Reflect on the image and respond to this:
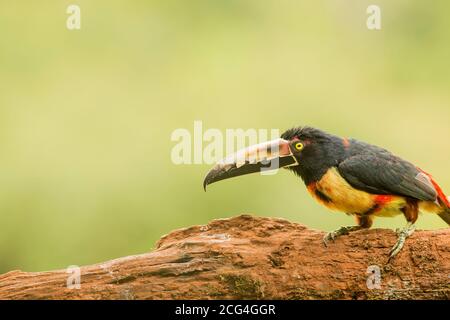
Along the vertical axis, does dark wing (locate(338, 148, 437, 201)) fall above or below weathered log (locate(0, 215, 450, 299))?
above

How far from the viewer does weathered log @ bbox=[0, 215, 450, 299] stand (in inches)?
177

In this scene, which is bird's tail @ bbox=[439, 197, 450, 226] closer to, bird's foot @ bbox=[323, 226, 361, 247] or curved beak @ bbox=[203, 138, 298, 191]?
bird's foot @ bbox=[323, 226, 361, 247]

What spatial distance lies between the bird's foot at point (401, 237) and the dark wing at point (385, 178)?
212 mm

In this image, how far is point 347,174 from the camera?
484cm

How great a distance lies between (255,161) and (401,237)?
40.1 inches

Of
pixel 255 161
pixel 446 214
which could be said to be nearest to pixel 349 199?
pixel 255 161

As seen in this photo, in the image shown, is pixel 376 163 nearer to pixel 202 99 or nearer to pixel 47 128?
pixel 202 99

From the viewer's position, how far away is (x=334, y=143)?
16.5ft

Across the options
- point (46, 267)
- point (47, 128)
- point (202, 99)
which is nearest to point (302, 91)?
point (202, 99)

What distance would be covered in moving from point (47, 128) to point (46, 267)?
58.5 inches

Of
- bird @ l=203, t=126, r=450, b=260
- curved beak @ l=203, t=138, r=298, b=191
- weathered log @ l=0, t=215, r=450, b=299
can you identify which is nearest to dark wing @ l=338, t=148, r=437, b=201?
bird @ l=203, t=126, r=450, b=260

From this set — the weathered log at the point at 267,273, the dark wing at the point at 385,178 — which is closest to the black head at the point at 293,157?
the dark wing at the point at 385,178

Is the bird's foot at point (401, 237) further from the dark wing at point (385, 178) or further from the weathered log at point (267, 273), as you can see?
the dark wing at point (385, 178)
